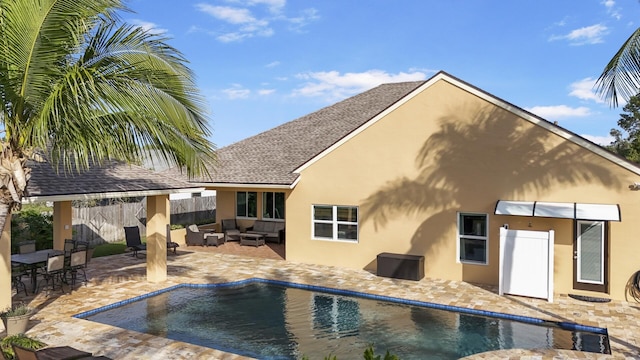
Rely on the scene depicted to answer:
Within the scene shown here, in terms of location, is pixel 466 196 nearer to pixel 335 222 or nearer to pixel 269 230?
pixel 335 222

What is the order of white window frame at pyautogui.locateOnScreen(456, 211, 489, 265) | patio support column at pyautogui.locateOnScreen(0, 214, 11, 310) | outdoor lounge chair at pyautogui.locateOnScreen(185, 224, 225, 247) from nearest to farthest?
patio support column at pyautogui.locateOnScreen(0, 214, 11, 310) → white window frame at pyautogui.locateOnScreen(456, 211, 489, 265) → outdoor lounge chair at pyautogui.locateOnScreen(185, 224, 225, 247)

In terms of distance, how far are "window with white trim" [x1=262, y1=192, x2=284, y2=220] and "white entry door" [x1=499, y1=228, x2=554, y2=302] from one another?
46.0ft

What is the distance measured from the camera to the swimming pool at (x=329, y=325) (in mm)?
10555

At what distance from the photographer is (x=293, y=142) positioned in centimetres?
2531

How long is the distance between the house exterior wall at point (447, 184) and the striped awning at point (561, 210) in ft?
1.11

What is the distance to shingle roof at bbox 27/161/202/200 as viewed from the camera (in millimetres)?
12117

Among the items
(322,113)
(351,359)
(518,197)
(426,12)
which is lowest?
(351,359)

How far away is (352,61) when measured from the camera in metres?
29.1

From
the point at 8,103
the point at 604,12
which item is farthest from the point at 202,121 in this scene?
the point at 604,12

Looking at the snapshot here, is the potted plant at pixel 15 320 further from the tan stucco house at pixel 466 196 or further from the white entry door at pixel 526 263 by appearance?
the white entry door at pixel 526 263

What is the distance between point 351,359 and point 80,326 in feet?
23.3

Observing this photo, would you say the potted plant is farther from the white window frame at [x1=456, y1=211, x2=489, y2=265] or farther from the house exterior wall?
the white window frame at [x1=456, y1=211, x2=489, y2=265]

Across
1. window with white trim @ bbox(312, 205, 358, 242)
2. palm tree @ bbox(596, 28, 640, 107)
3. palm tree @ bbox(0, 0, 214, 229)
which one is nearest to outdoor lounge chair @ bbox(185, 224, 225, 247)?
window with white trim @ bbox(312, 205, 358, 242)

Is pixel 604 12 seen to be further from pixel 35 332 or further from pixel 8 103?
pixel 35 332
